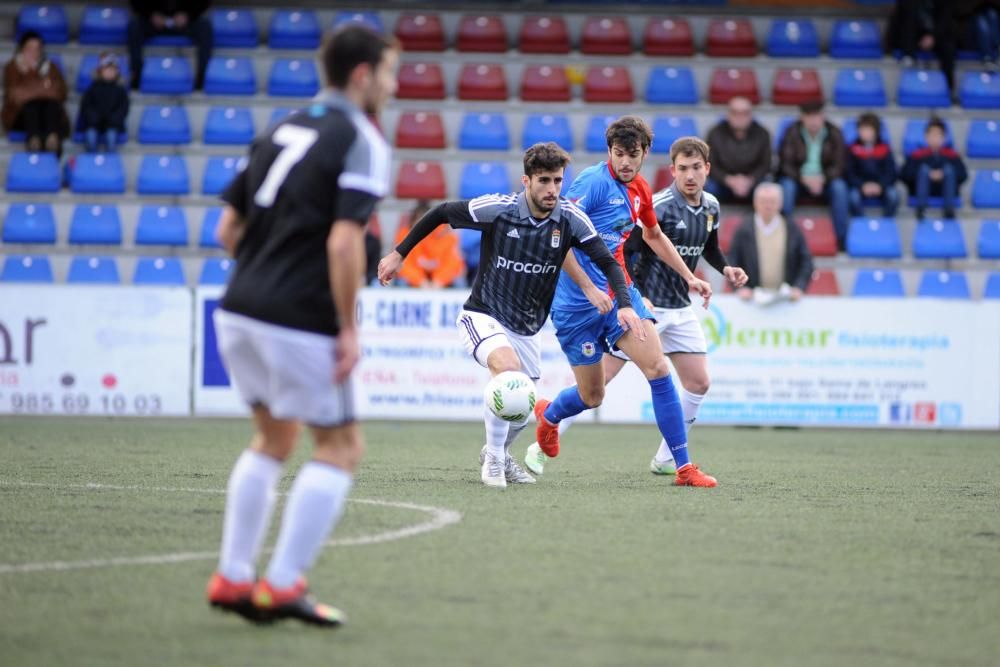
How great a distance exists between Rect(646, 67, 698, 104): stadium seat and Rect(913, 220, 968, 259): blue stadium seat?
3636 millimetres

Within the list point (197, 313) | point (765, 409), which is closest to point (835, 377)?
point (765, 409)

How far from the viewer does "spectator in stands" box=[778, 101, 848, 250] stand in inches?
688

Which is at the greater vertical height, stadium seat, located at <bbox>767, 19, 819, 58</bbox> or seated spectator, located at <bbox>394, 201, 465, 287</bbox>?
stadium seat, located at <bbox>767, 19, 819, 58</bbox>

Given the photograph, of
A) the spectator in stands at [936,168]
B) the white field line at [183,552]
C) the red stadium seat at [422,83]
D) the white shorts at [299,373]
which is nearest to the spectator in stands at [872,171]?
the spectator in stands at [936,168]

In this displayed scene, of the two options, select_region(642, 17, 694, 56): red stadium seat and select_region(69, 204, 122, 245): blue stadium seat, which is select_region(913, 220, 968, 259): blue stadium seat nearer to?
select_region(642, 17, 694, 56): red stadium seat

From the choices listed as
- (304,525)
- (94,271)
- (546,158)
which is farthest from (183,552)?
(94,271)

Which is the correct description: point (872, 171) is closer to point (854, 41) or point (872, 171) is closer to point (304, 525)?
point (854, 41)

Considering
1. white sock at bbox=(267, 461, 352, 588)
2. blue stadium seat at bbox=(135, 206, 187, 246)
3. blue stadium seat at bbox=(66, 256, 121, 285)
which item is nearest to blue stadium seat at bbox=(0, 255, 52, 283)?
blue stadium seat at bbox=(66, 256, 121, 285)

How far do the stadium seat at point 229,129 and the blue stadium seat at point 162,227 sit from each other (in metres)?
1.49

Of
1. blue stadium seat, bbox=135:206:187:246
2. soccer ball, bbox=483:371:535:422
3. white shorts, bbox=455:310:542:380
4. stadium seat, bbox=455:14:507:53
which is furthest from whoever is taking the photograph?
stadium seat, bbox=455:14:507:53

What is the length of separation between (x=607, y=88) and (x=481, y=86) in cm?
172

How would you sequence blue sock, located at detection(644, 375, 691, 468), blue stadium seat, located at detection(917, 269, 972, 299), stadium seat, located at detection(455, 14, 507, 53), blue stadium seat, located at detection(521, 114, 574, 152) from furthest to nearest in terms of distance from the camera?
stadium seat, located at detection(455, 14, 507, 53), blue stadium seat, located at detection(521, 114, 574, 152), blue stadium seat, located at detection(917, 269, 972, 299), blue sock, located at detection(644, 375, 691, 468)

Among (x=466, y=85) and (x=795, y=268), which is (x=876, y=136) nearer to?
(x=795, y=268)

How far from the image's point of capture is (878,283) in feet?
55.9
